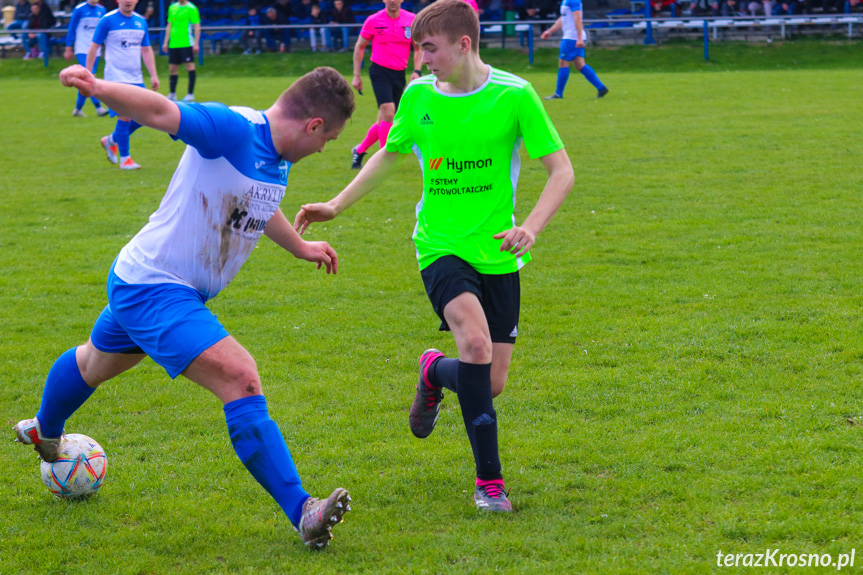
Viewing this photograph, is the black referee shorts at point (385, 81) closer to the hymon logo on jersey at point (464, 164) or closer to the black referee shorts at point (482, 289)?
the hymon logo on jersey at point (464, 164)

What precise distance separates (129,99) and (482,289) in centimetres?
167

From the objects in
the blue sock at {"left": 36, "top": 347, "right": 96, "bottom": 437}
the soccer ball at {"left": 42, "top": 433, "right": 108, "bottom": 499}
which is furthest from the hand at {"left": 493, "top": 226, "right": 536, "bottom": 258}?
the soccer ball at {"left": 42, "top": 433, "right": 108, "bottom": 499}

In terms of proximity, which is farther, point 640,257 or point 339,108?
point 640,257

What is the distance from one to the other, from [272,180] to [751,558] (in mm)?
2301

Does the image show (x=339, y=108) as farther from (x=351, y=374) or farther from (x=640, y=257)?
(x=640, y=257)

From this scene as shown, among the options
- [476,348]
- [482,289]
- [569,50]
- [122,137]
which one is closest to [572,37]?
[569,50]

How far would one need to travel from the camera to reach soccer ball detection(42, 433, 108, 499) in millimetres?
4047

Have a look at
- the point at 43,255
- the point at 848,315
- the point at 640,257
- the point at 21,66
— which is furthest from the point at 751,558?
the point at 21,66

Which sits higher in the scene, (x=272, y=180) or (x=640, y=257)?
(x=272, y=180)

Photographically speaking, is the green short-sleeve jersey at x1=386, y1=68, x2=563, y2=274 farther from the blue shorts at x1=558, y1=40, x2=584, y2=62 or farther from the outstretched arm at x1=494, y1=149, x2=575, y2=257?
the blue shorts at x1=558, y1=40, x2=584, y2=62

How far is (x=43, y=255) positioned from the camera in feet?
28.3

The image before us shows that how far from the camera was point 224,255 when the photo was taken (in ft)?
12.3

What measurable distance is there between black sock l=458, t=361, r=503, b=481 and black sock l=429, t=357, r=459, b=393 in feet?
0.79

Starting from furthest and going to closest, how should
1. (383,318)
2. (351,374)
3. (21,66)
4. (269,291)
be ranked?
1. (21,66)
2. (269,291)
3. (383,318)
4. (351,374)
